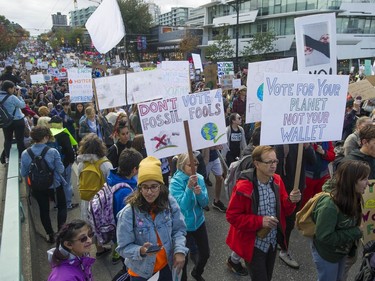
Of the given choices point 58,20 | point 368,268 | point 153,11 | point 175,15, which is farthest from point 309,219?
point 175,15

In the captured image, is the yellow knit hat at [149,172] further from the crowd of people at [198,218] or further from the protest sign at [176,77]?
the protest sign at [176,77]

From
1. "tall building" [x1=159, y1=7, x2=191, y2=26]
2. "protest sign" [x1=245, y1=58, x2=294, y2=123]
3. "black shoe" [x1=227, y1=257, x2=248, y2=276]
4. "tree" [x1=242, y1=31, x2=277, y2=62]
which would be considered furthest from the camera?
"tall building" [x1=159, y1=7, x2=191, y2=26]

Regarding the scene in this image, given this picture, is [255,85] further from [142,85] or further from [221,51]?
[221,51]

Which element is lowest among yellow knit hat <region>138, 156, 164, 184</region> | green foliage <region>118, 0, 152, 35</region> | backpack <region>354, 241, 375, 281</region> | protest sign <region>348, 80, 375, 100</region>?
backpack <region>354, 241, 375, 281</region>

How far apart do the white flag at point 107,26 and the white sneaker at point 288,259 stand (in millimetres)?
3690

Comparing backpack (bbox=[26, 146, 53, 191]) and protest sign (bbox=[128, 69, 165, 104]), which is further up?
protest sign (bbox=[128, 69, 165, 104])

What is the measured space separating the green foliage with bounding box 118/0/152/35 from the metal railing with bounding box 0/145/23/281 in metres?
60.1

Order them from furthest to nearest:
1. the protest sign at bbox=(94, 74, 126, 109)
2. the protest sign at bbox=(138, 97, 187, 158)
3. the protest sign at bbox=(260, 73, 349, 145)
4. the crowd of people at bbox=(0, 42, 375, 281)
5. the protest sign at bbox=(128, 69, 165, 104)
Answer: the protest sign at bbox=(128, 69, 165, 104)
the protest sign at bbox=(94, 74, 126, 109)
the protest sign at bbox=(138, 97, 187, 158)
the protest sign at bbox=(260, 73, 349, 145)
the crowd of people at bbox=(0, 42, 375, 281)

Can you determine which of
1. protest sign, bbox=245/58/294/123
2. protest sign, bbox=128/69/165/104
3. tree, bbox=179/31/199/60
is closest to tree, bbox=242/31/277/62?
tree, bbox=179/31/199/60

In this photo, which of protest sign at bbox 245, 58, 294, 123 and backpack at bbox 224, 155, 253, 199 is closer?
backpack at bbox 224, 155, 253, 199

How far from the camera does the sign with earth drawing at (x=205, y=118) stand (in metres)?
3.93

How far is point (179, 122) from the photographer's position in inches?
157

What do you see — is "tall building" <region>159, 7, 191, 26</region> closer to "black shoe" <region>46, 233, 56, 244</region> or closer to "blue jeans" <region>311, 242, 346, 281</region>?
"black shoe" <region>46, 233, 56, 244</region>

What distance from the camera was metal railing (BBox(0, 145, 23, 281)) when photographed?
2608mm
